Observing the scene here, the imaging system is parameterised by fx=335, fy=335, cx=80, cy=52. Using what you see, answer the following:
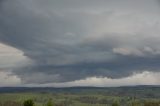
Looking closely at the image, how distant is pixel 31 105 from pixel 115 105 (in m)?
71.6

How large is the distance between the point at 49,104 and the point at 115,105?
6100 cm

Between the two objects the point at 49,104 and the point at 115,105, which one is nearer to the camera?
the point at 49,104

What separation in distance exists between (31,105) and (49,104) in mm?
10597

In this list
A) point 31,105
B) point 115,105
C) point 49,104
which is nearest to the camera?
point 31,105

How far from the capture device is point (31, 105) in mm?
103250

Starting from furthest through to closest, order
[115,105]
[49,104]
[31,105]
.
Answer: [115,105] < [49,104] < [31,105]

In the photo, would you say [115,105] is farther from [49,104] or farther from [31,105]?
[31,105]

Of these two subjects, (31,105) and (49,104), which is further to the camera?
(49,104)

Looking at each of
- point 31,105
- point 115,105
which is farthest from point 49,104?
point 115,105

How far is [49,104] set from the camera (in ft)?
370

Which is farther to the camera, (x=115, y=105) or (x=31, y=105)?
(x=115, y=105)

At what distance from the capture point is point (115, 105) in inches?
6545
